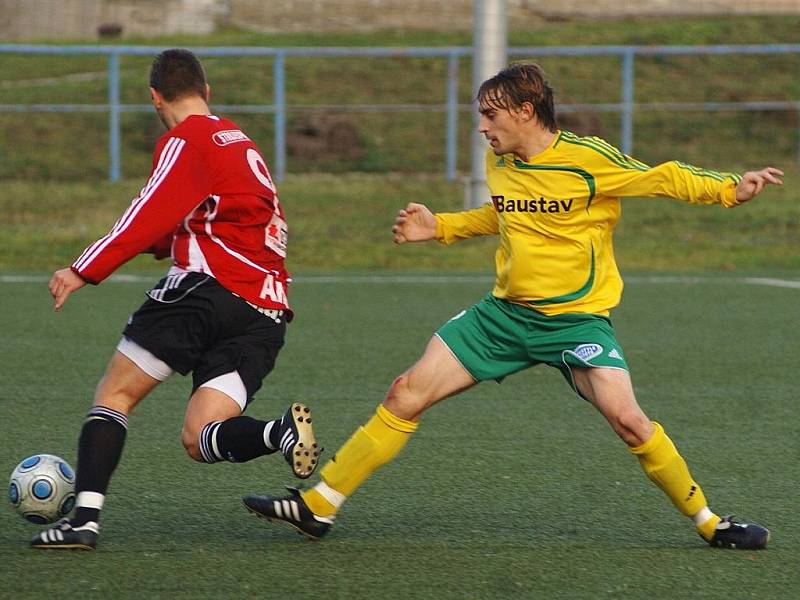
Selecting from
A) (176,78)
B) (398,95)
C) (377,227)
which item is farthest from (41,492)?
(398,95)

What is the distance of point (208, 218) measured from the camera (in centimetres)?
A: 455

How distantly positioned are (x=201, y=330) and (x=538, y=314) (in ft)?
3.52

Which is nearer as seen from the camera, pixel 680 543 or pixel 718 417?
pixel 680 543

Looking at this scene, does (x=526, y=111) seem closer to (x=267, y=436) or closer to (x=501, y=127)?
(x=501, y=127)

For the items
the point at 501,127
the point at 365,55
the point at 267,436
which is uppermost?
the point at 501,127

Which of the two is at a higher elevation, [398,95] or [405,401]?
[405,401]

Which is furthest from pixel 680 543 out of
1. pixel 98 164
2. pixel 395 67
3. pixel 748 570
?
pixel 395 67

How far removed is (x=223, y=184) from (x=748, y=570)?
199 cm

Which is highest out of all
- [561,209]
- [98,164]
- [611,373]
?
[561,209]

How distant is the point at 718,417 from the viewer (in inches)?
262

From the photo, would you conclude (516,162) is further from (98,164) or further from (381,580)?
(98,164)

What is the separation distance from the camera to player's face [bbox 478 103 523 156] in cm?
455

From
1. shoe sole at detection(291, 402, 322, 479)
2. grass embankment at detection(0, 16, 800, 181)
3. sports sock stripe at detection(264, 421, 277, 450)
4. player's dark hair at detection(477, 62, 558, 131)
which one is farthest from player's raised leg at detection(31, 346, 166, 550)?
grass embankment at detection(0, 16, 800, 181)

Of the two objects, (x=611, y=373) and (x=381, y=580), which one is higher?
(x=611, y=373)
